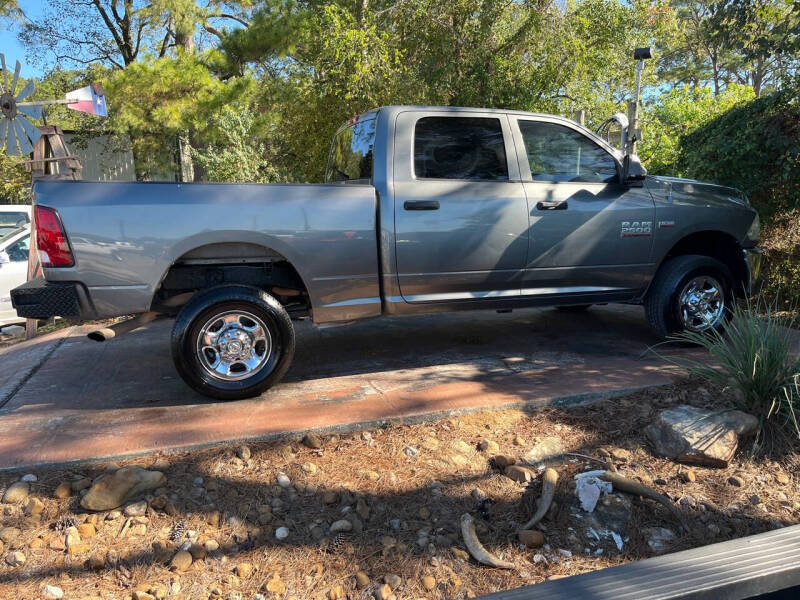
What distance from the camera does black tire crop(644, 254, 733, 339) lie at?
511cm

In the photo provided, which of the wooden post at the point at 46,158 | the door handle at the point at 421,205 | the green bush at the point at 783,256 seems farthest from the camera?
the green bush at the point at 783,256

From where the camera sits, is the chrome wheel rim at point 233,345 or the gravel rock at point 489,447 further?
the chrome wheel rim at point 233,345

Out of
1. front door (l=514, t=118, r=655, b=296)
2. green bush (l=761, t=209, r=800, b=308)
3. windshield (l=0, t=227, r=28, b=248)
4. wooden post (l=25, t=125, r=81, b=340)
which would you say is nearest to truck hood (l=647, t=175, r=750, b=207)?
front door (l=514, t=118, r=655, b=296)

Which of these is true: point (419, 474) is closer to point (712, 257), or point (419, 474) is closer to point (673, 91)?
point (712, 257)

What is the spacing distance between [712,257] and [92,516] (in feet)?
17.2

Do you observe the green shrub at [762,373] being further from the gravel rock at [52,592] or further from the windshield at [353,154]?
the gravel rock at [52,592]

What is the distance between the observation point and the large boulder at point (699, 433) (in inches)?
132

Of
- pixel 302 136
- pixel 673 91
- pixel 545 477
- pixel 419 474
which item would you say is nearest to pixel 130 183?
pixel 419 474

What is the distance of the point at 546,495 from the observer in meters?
3.03

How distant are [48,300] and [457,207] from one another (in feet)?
9.28

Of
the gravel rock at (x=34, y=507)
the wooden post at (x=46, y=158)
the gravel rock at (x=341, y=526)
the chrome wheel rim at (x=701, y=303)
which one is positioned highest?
the wooden post at (x=46, y=158)

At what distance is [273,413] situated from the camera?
384 centimetres

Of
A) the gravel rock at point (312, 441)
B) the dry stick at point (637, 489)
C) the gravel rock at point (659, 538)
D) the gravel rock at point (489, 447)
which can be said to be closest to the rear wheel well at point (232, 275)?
the gravel rock at point (312, 441)

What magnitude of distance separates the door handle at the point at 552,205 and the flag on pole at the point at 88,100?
570 centimetres
